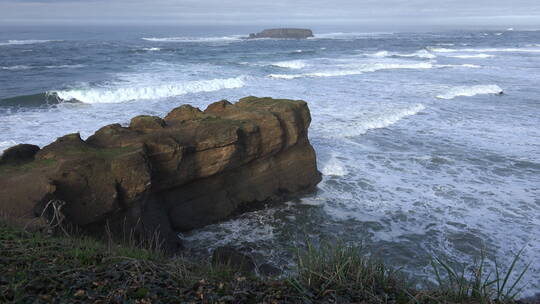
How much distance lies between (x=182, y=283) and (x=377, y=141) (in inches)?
443

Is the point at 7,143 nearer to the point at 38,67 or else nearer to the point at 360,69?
the point at 38,67

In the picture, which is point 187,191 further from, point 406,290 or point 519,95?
point 519,95

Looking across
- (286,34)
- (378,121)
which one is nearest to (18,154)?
(378,121)

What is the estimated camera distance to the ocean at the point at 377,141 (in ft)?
26.2

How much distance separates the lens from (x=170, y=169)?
7.73 metres

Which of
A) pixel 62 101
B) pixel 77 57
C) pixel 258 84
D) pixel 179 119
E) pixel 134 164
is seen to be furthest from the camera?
pixel 77 57

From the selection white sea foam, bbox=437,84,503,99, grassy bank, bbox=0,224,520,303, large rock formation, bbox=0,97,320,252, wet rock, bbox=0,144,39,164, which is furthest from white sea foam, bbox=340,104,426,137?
grassy bank, bbox=0,224,520,303

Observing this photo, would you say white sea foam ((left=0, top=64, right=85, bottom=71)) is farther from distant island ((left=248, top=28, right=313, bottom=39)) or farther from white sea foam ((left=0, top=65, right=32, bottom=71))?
distant island ((left=248, top=28, right=313, bottom=39))

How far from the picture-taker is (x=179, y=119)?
916 centimetres

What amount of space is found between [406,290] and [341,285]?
2.03 feet

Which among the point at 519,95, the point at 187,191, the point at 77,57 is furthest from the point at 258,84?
the point at 77,57

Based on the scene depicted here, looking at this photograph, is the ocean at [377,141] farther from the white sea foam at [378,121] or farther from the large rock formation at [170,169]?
the large rock formation at [170,169]

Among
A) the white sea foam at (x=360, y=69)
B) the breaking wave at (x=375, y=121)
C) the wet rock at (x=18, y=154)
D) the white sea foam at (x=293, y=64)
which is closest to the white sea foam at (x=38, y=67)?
the white sea foam at (x=360, y=69)

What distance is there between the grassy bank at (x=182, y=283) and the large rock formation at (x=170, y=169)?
7.14 feet
